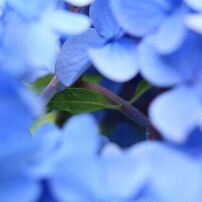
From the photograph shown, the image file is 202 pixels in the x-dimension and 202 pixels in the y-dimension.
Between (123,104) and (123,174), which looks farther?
(123,104)

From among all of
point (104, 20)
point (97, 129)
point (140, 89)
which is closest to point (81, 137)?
point (97, 129)

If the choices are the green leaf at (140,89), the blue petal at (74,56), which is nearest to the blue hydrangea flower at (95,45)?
the blue petal at (74,56)

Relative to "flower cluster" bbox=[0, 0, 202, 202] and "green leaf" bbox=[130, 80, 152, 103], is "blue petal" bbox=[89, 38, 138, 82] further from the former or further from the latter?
"green leaf" bbox=[130, 80, 152, 103]

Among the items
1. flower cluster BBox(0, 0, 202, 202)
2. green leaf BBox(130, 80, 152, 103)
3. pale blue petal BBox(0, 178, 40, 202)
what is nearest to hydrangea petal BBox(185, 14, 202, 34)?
flower cluster BBox(0, 0, 202, 202)

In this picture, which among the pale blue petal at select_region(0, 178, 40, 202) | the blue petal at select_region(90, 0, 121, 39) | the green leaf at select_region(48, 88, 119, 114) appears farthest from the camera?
the green leaf at select_region(48, 88, 119, 114)

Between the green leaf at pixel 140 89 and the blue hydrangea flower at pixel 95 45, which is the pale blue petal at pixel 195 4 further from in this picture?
the green leaf at pixel 140 89

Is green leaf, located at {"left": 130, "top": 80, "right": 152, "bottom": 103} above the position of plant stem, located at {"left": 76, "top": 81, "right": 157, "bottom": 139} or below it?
below

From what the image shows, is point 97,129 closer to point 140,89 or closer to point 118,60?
point 118,60
